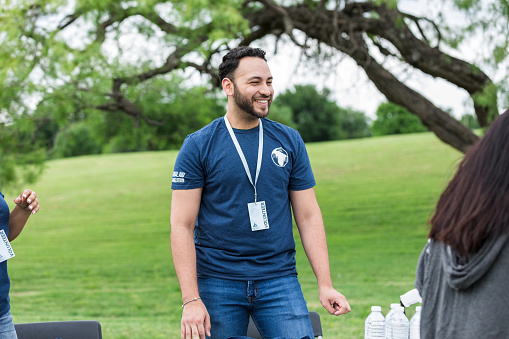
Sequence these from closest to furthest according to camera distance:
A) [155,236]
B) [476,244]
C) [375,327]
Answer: [476,244]
[375,327]
[155,236]

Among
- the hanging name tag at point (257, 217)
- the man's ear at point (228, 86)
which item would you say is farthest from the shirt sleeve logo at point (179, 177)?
the man's ear at point (228, 86)

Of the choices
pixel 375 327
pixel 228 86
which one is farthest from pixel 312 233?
pixel 228 86

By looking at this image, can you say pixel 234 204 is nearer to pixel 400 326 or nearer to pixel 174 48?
pixel 400 326

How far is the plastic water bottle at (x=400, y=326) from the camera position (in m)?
3.05

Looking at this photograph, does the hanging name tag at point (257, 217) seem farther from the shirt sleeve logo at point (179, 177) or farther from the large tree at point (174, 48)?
the large tree at point (174, 48)

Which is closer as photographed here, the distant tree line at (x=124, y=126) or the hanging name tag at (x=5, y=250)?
the hanging name tag at (x=5, y=250)

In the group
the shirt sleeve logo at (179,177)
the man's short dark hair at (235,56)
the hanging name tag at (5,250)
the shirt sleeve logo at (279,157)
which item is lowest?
the hanging name tag at (5,250)

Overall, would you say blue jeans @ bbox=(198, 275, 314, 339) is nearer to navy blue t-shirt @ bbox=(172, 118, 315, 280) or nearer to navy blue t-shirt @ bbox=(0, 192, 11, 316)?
navy blue t-shirt @ bbox=(172, 118, 315, 280)

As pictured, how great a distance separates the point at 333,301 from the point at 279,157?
0.70m

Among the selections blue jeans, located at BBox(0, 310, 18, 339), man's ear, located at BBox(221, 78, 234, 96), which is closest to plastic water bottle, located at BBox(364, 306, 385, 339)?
man's ear, located at BBox(221, 78, 234, 96)

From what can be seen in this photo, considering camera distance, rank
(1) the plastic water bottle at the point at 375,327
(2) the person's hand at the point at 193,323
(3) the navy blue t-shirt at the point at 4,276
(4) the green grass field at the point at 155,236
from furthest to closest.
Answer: (4) the green grass field at the point at 155,236
(1) the plastic water bottle at the point at 375,327
(3) the navy blue t-shirt at the point at 4,276
(2) the person's hand at the point at 193,323

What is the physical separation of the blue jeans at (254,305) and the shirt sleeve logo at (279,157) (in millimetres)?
532

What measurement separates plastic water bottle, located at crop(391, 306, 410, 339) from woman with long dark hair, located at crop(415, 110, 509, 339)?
1.27m

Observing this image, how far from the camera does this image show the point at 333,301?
2.87 m
